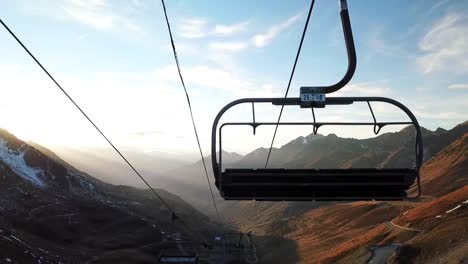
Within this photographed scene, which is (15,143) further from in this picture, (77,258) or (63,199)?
(77,258)

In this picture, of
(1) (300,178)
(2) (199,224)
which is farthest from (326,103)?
(2) (199,224)

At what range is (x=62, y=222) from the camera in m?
92.9

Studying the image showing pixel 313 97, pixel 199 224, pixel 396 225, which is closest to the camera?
pixel 313 97

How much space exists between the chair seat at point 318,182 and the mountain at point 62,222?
55.7 m

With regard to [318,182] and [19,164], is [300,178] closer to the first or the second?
[318,182]

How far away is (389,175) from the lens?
11.7 meters

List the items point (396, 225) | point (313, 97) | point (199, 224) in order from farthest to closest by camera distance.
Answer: point (199, 224)
point (396, 225)
point (313, 97)

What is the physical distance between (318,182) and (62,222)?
94.7 m

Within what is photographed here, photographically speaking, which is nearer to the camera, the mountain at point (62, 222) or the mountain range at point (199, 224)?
the mountain range at point (199, 224)

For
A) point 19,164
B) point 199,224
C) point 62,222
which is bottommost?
point 199,224

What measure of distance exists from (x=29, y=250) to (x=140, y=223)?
125 ft

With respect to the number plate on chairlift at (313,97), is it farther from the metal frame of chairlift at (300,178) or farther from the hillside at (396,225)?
the hillside at (396,225)

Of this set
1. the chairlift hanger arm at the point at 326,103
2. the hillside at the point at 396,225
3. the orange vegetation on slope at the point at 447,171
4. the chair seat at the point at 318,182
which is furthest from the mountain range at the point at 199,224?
the chairlift hanger arm at the point at 326,103

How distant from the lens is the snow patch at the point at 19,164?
12051 centimetres
